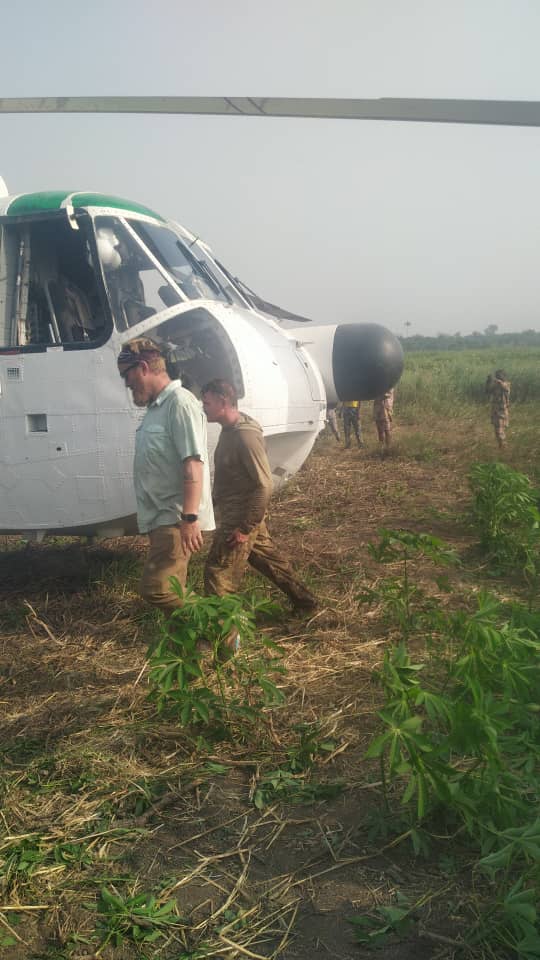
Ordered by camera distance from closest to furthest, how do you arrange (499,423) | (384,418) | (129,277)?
(129,277) < (499,423) < (384,418)

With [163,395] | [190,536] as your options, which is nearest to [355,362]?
[163,395]

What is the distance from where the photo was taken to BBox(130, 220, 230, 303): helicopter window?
16.9 ft

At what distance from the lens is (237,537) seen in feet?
14.7

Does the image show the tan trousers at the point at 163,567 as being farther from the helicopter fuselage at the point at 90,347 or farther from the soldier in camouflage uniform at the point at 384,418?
the soldier in camouflage uniform at the point at 384,418

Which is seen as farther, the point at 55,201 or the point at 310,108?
the point at 55,201

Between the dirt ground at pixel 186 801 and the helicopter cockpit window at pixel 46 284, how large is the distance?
189 cm

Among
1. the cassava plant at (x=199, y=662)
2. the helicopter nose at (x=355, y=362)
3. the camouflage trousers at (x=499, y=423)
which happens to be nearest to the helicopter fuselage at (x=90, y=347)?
the helicopter nose at (x=355, y=362)

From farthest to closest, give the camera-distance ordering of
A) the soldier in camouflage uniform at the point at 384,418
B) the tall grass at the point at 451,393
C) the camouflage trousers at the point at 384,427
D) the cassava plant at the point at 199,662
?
the tall grass at the point at 451,393 < the camouflage trousers at the point at 384,427 < the soldier in camouflage uniform at the point at 384,418 < the cassava plant at the point at 199,662

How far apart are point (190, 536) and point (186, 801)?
4.50ft

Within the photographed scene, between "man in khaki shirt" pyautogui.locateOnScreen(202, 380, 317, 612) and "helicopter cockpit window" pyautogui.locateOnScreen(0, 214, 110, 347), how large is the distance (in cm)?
109

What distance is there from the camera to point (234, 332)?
5.08 meters

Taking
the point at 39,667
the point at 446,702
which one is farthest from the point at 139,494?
the point at 446,702

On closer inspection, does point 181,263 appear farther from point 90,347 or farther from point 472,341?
point 472,341

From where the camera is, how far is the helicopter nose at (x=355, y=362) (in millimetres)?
6473
